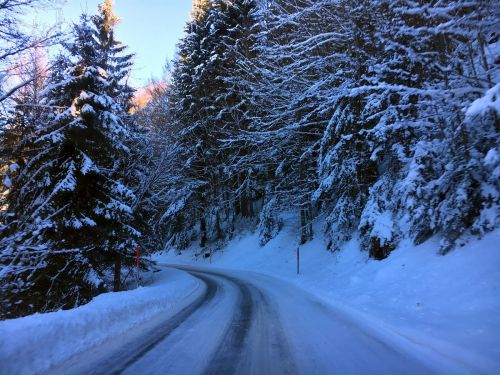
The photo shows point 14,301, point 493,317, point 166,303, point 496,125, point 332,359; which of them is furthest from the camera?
point 14,301

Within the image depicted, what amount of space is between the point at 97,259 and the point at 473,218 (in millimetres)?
11807

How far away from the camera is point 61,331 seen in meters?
4.88

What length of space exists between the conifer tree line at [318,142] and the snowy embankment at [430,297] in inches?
24.5

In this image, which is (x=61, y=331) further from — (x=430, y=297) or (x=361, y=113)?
(x=361, y=113)

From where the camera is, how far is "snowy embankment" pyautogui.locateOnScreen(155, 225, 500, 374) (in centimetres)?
475

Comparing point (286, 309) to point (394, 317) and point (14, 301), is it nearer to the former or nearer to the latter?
point (394, 317)

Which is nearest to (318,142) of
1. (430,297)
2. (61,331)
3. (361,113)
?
(361,113)

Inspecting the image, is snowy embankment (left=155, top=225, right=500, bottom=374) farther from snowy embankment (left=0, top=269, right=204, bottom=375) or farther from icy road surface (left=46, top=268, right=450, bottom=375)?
snowy embankment (left=0, top=269, right=204, bottom=375)

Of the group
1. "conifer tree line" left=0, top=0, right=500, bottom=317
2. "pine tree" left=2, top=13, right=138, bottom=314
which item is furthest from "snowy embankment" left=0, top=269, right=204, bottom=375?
"pine tree" left=2, top=13, right=138, bottom=314

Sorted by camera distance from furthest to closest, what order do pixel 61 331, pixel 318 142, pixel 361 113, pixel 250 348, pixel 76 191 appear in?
pixel 318 142 → pixel 76 191 → pixel 361 113 → pixel 250 348 → pixel 61 331

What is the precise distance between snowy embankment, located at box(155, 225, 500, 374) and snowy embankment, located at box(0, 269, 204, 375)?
433 cm

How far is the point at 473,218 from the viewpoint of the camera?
740 centimetres

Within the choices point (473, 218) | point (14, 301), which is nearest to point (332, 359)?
point (473, 218)

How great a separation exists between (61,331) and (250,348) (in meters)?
2.60
